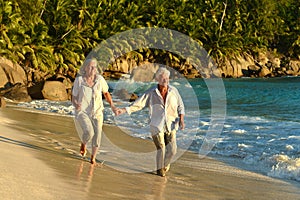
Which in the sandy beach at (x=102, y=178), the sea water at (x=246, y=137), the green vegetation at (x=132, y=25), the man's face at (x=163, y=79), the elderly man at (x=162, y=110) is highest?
the green vegetation at (x=132, y=25)

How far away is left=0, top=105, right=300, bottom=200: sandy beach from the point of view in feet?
19.4

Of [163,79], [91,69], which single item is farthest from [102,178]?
[91,69]

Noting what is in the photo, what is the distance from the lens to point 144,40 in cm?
5347

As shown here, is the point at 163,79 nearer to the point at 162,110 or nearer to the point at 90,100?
the point at 162,110

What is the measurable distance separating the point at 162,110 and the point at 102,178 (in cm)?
150

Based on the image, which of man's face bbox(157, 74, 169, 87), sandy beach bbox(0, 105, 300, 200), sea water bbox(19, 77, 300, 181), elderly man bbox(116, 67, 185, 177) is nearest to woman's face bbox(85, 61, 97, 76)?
elderly man bbox(116, 67, 185, 177)

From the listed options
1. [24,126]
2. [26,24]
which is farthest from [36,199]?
[26,24]

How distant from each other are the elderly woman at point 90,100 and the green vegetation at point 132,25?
26.5 meters

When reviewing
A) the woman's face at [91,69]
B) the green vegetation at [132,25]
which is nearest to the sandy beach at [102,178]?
the woman's face at [91,69]

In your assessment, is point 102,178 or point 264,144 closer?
point 102,178

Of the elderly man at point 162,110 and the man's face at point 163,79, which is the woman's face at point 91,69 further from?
the man's face at point 163,79

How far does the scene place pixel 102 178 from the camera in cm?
710

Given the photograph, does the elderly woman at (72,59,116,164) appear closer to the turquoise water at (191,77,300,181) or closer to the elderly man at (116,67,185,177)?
the elderly man at (116,67,185,177)

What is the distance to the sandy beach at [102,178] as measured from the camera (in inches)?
232
